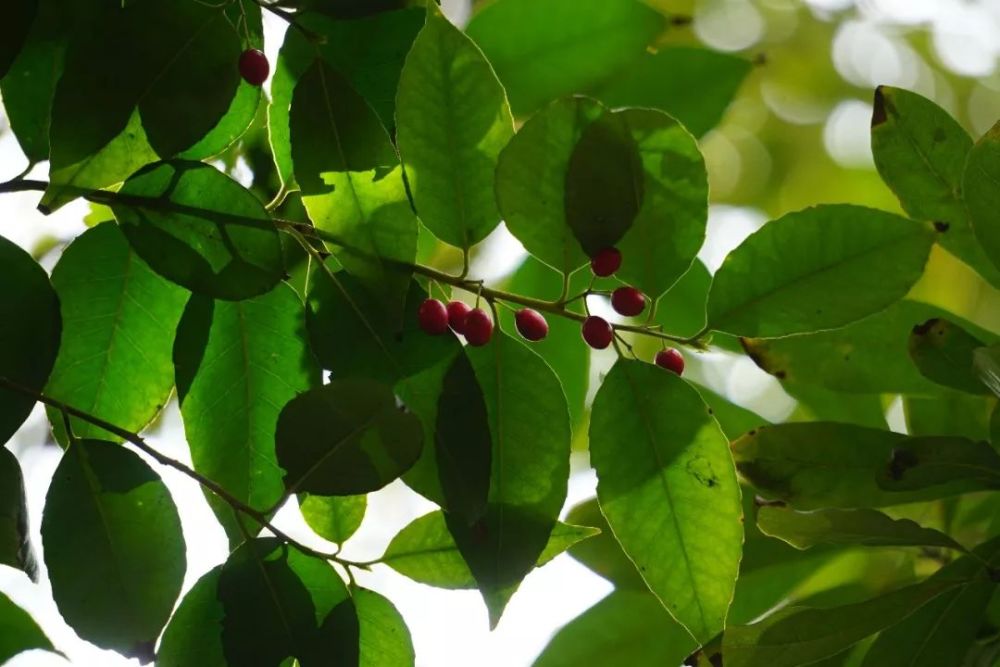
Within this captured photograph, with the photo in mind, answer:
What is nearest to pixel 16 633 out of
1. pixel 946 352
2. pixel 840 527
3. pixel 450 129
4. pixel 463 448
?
pixel 463 448

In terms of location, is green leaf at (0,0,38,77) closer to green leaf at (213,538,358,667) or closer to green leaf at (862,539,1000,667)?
green leaf at (213,538,358,667)

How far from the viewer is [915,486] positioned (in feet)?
2.96

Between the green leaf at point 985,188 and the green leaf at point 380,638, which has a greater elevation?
the green leaf at point 985,188

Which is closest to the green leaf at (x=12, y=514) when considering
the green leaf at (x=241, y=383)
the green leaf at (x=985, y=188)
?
the green leaf at (x=241, y=383)

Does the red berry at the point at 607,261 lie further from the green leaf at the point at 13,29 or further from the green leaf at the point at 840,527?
the green leaf at the point at 13,29

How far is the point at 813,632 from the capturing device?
2.83 ft

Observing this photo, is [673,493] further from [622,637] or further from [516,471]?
[622,637]

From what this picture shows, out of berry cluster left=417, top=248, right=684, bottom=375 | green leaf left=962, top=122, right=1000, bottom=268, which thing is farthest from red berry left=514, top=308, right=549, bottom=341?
green leaf left=962, top=122, right=1000, bottom=268

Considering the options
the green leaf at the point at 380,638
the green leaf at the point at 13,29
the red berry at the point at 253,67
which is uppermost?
the green leaf at the point at 13,29

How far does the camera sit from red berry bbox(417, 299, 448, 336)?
0.79 metres

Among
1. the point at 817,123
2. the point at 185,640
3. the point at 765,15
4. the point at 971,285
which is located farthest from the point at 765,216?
the point at 185,640

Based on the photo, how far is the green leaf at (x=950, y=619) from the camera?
35.7 inches

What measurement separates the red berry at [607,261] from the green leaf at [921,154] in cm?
26

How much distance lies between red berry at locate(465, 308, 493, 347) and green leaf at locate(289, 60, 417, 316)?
6cm
